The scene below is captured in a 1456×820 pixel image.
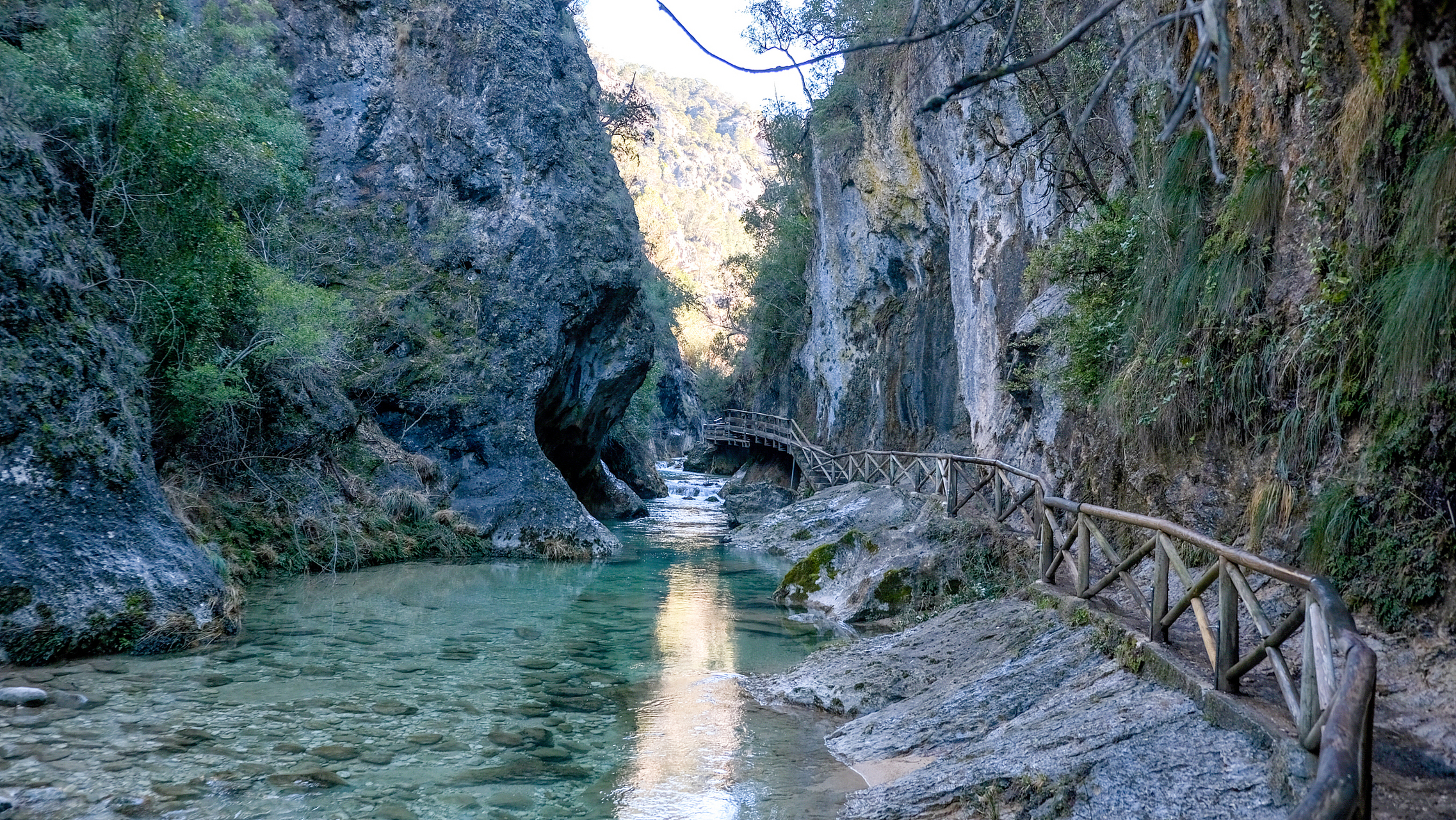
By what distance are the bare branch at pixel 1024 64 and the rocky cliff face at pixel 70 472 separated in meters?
7.34

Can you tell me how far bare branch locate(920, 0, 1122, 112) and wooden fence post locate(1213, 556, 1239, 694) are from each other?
2611 mm

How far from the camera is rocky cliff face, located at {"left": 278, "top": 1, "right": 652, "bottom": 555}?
16812 millimetres

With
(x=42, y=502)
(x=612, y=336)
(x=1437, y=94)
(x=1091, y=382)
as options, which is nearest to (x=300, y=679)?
(x=42, y=502)

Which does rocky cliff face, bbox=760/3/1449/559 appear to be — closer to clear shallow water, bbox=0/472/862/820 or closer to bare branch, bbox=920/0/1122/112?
bare branch, bbox=920/0/1122/112

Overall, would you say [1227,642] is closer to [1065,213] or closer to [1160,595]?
[1160,595]

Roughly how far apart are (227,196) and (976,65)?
1149 centimetres

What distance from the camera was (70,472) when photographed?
22.9ft

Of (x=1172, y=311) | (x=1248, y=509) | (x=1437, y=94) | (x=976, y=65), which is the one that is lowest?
(x=1248, y=509)

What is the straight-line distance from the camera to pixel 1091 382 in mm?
8789

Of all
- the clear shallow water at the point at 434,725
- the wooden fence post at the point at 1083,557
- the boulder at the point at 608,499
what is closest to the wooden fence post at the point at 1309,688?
the clear shallow water at the point at 434,725

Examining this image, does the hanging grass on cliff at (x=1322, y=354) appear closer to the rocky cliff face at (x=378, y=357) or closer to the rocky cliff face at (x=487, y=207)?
the rocky cliff face at (x=378, y=357)

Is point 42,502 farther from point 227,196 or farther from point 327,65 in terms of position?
point 327,65

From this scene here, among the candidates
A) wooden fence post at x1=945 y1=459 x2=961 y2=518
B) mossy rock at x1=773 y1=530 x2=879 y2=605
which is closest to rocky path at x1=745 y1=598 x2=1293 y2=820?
mossy rock at x1=773 y1=530 x2=879 y2=605

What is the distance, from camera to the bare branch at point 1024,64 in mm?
2367
